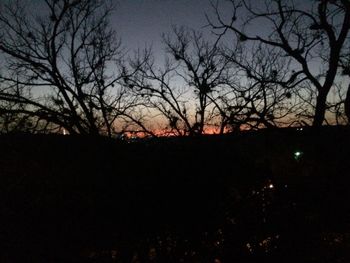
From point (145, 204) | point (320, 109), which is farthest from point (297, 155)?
point (145, 204)

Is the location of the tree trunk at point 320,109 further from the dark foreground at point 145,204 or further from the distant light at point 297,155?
the dark foreground at point 145,204

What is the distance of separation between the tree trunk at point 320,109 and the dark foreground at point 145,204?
333 cm

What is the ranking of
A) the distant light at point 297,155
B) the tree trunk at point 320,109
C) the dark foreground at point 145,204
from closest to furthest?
1. the dark foreground at point 145,204
2. the distant light at point 297,155
3. the tree trunk at point 320,109

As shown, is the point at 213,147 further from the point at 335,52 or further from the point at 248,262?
the point at 335,52

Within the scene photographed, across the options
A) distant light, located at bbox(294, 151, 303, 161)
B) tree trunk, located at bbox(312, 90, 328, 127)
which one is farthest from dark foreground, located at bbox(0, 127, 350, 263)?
tree trunk, located at bbox(312, 90, 328, 127)

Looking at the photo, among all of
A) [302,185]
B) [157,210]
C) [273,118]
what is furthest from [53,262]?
[273,118]

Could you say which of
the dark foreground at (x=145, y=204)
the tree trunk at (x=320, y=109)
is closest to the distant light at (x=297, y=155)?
the tree trunk at (x=320, y=109)

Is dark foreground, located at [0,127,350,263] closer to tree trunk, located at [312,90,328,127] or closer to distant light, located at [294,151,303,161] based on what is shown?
distant light, located at [294,151,303,161]

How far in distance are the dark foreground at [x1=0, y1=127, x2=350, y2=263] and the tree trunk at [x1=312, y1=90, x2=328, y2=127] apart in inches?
131

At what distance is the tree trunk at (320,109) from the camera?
10.3 meters

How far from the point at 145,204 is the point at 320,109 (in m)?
6.38

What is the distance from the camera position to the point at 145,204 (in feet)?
19.2

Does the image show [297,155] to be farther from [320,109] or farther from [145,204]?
[145,204]

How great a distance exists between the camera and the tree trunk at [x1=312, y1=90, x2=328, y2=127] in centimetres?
1034
